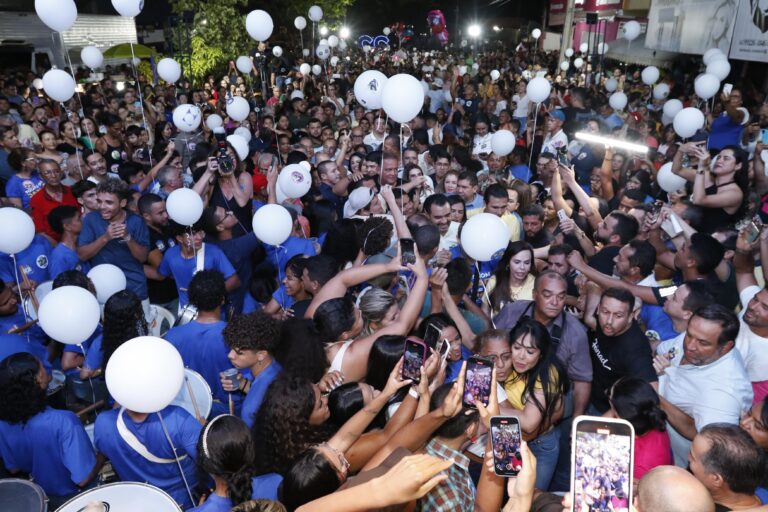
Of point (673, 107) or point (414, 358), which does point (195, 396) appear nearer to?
point (414, 358)

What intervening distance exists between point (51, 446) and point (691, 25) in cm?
1373

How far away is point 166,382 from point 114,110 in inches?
351

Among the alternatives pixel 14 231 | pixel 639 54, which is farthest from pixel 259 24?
pixel 639 54

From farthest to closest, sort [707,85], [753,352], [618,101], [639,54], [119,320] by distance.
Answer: [639,54] → [618,101] → [707,85] → [119,320] → [753,352]

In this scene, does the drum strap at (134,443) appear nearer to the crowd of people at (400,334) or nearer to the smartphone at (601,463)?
the crowd of people at (400,334)

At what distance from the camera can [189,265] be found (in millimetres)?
3934

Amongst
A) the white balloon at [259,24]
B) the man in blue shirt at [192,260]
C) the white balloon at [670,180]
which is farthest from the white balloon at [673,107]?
the man in blue shirt at [192,260]

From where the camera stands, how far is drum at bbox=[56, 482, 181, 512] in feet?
6.47

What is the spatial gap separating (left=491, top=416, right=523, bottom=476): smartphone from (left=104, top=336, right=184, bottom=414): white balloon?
1358 millimetres

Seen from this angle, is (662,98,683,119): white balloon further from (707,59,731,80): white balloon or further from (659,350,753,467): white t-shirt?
(659,350,753,467): white t-shirt

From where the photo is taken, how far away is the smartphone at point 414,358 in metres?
2.41

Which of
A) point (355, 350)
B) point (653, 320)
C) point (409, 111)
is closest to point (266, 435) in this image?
point (355, 350)

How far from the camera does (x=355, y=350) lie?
9.57 ft

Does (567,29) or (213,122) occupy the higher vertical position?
(567,29)
